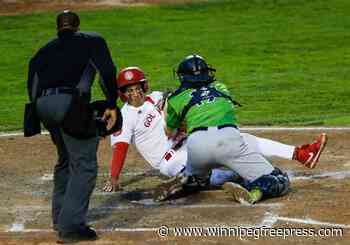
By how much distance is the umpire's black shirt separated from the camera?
7.58 meters

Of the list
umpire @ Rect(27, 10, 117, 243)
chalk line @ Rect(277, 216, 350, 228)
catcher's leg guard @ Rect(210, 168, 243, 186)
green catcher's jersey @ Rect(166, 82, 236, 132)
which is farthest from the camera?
catcher's leg guard @ Rect(210, 168, 243, 186)

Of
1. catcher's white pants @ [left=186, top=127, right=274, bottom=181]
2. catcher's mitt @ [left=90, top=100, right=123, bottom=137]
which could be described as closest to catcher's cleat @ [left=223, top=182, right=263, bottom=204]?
catcher's white pants @ [left=186, top=127, right=274, bottom=181]

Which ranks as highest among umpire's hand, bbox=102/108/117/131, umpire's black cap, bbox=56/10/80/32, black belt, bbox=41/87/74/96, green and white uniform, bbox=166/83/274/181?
umpire's black cap, bbox=56/10/80/32

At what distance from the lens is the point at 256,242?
745 cm

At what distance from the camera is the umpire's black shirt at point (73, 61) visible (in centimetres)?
758

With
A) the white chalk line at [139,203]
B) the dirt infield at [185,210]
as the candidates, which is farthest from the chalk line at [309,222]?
the white chalk line at [139,203]

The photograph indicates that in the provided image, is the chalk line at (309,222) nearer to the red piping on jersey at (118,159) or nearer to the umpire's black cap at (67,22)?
the red piping on jersey at (118,159)

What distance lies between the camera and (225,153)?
859cm

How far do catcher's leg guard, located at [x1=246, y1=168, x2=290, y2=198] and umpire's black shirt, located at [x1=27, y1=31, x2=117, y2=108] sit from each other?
1.65m

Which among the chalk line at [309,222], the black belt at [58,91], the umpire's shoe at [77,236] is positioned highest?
A: the black belt at [58,91]

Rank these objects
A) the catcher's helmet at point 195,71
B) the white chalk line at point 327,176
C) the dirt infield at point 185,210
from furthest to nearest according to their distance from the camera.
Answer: the white chalk line at point 327,176 < the catcher's helmet at point 195,71 < the dirt infield at point 185,210

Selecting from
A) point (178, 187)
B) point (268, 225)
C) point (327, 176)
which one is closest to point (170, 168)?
point (178, 187)

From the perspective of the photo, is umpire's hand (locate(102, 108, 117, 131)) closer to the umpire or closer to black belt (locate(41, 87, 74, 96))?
the umpire

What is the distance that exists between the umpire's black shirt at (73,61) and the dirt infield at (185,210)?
112 centimetres
